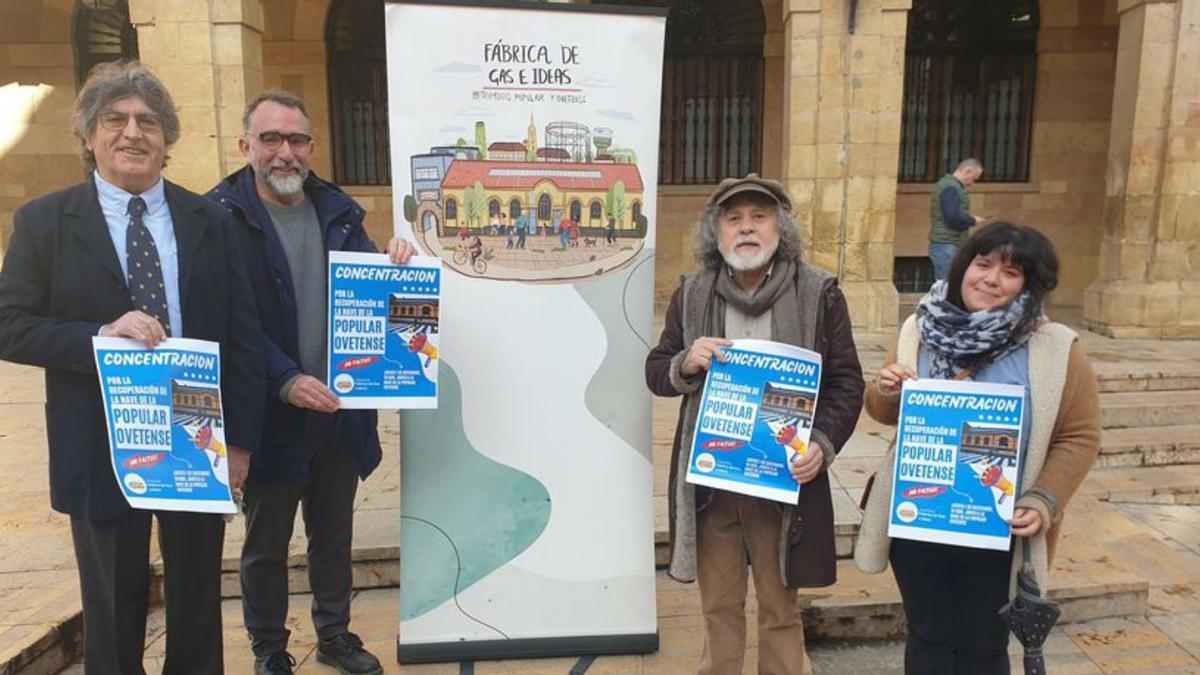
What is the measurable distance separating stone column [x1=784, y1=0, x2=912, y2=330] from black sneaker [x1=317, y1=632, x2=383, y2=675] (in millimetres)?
6441

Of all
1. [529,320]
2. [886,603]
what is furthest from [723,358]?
[886,603]

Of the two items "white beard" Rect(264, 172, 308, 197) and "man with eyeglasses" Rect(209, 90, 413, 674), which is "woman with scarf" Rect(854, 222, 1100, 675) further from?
"white beard" Rect(264, 172, 308, 197)

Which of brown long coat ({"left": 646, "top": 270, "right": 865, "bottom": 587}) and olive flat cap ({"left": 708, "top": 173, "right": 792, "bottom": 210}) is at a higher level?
olive flat cap ({"left": 708, "top": 173, "right": 792, "bottom": 210})

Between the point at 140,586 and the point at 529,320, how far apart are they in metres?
1.42

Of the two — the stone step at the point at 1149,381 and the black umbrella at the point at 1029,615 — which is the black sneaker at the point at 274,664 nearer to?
the black umbrella at the point at 1029,615

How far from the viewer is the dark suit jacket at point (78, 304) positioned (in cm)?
203

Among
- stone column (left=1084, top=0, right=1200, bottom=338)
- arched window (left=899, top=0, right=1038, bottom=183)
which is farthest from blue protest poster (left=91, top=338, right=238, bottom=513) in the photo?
arched window (left=899, top=0, right=1038, bottom=183)

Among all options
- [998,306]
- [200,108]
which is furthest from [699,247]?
[200,108]

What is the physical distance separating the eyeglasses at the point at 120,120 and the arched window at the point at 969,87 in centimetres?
1001

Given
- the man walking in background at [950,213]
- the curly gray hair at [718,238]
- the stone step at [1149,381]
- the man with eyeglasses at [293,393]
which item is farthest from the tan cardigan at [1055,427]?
the man walking in background at [950,213]

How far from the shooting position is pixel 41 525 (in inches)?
160

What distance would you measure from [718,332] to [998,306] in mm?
779

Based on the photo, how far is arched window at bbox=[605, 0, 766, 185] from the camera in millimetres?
10234

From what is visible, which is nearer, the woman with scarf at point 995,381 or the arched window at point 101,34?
the woman with scarf at point 995,381
